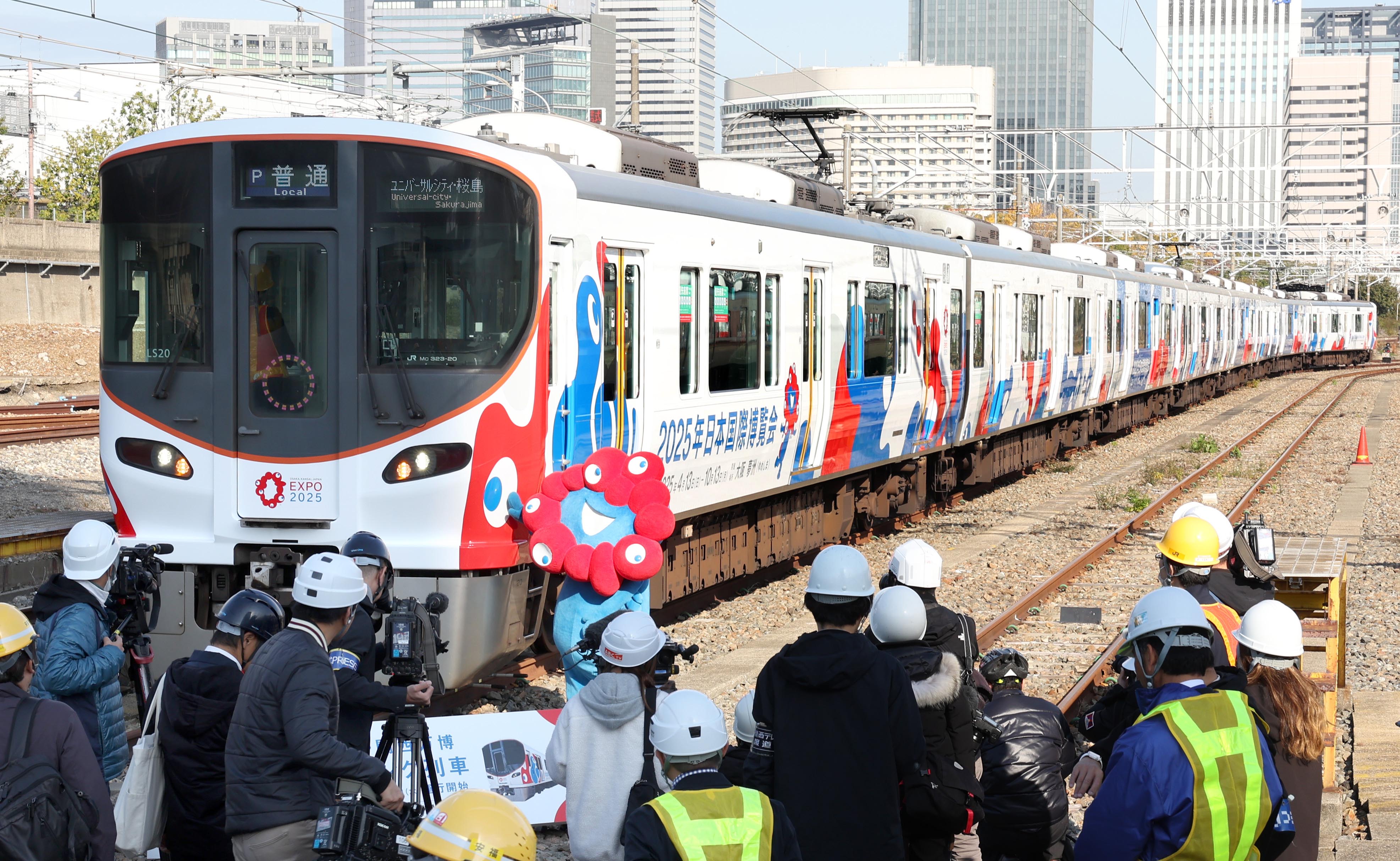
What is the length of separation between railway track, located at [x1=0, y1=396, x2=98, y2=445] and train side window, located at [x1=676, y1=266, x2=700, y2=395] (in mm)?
12692

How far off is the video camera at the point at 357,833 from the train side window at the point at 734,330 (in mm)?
6836

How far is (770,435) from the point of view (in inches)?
456

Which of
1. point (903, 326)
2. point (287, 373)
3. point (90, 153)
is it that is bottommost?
point (287, 373)

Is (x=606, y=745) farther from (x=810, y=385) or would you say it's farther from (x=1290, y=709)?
(x=810, y=385)

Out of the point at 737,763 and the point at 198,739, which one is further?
the point at 198,739

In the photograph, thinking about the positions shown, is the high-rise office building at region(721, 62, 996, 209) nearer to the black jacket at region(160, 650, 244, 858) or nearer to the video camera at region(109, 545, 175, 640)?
the video camera at region(109, 545, 175, 640)

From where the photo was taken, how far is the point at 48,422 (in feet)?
73.4

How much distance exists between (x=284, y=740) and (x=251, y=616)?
437 mm

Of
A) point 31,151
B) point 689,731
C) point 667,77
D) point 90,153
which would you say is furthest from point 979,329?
point 667,77

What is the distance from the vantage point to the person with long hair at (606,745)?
4477mm

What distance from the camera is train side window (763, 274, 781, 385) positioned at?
11.4 m

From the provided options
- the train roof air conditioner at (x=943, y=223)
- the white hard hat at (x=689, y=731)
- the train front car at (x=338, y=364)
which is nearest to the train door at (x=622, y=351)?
the train front car at (x=338, y=364)

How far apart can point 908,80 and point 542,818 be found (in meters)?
116

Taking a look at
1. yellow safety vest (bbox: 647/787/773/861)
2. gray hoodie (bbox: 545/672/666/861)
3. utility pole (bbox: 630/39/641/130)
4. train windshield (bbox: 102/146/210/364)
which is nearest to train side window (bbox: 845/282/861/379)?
train windshield (bbox: 102/146/210/364)
